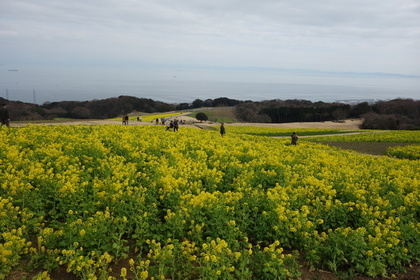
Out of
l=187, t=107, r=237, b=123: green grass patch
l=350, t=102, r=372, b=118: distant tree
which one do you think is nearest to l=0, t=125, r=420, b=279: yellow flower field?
l=187, t=107, r=237, b=123: green grass patch

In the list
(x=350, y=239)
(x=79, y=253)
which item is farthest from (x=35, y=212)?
(x=350, y=239)

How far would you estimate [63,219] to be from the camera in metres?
7.68

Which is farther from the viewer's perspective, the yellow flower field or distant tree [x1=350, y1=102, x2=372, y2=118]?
distant tree [x1=350, y1=102, x2=372, y2=118]

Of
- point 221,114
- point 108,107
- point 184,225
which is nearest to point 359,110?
point 221,114

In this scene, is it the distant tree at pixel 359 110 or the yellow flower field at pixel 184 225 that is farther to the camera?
the distant tree at pixel 359 110

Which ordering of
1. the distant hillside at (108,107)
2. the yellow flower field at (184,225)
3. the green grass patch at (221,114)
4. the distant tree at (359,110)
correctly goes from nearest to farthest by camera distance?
the yellow flower field at (184,225), the green grass patch at (221,114), the distant hillside at (108,107), the distant tree at (359,110)

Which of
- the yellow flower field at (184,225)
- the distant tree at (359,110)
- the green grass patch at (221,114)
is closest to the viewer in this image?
the yellow flower field at (184,225)

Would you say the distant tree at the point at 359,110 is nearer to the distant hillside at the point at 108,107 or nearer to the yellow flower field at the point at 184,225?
the distant hillside at the point at 108,107

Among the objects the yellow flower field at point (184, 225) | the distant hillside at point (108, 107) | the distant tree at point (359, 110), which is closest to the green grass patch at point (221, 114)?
the distant hillside at point (108, 107)

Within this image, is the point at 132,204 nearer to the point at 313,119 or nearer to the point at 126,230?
the point at 126,230

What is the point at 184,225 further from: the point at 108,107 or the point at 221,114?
the point at 108,107

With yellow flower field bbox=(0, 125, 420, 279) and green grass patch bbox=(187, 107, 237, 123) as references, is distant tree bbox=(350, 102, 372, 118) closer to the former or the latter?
green grass patch bbox=(187, 107, 237, 123)

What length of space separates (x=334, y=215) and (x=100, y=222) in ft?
19.8

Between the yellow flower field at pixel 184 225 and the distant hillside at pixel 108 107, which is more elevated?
the distant hillside at pixel 108 107
